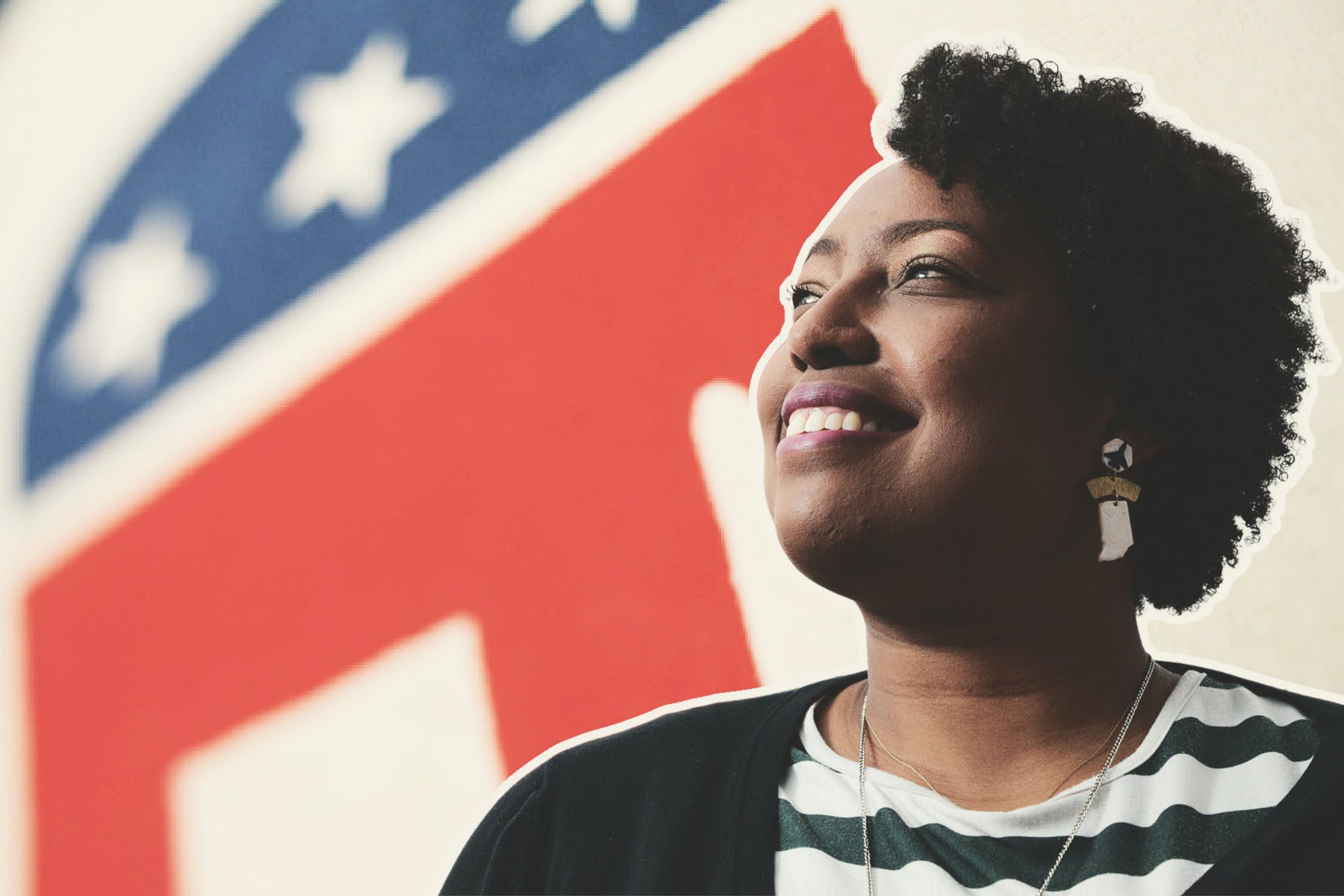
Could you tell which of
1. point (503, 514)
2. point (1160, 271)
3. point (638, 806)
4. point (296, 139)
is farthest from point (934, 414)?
point (296, 139)

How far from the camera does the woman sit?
0.81m

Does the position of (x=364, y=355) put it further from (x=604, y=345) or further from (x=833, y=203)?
(x=833, y=203)

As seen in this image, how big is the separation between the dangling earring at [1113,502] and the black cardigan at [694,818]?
0.15m

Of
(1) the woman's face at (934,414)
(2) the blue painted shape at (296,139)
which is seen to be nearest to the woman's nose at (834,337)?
(1) the woman's face at (934,414)

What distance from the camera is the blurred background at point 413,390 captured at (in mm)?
1343

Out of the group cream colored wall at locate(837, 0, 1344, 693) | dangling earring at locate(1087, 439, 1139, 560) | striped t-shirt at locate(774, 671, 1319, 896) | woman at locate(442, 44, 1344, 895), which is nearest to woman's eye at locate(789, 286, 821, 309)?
woman at locate(442, 44, 1344, 895)

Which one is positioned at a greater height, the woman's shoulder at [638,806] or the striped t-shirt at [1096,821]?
the woman's shoulder at [638,806]

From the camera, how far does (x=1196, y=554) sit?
3.40ft

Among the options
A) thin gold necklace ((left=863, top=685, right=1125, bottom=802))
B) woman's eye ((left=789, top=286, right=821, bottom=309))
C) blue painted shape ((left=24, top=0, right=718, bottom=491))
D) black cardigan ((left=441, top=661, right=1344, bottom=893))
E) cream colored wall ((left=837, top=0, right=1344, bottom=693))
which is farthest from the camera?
blue painted shape ((left=24, top=0, right=718, bottom=491))

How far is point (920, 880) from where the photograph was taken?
2.59 feet

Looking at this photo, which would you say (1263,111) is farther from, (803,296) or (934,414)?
(934,414)

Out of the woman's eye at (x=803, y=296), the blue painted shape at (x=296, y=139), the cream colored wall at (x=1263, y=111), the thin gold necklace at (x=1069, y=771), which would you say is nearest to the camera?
the thin gold necklace at (x=1069, y=771)

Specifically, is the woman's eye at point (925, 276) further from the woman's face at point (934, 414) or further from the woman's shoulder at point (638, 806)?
the woman's shoulder at point (638, 806)

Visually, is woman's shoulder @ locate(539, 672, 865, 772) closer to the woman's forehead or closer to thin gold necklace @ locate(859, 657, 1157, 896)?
thin gold necklace @ locate(859, 657, 1157, 896)
